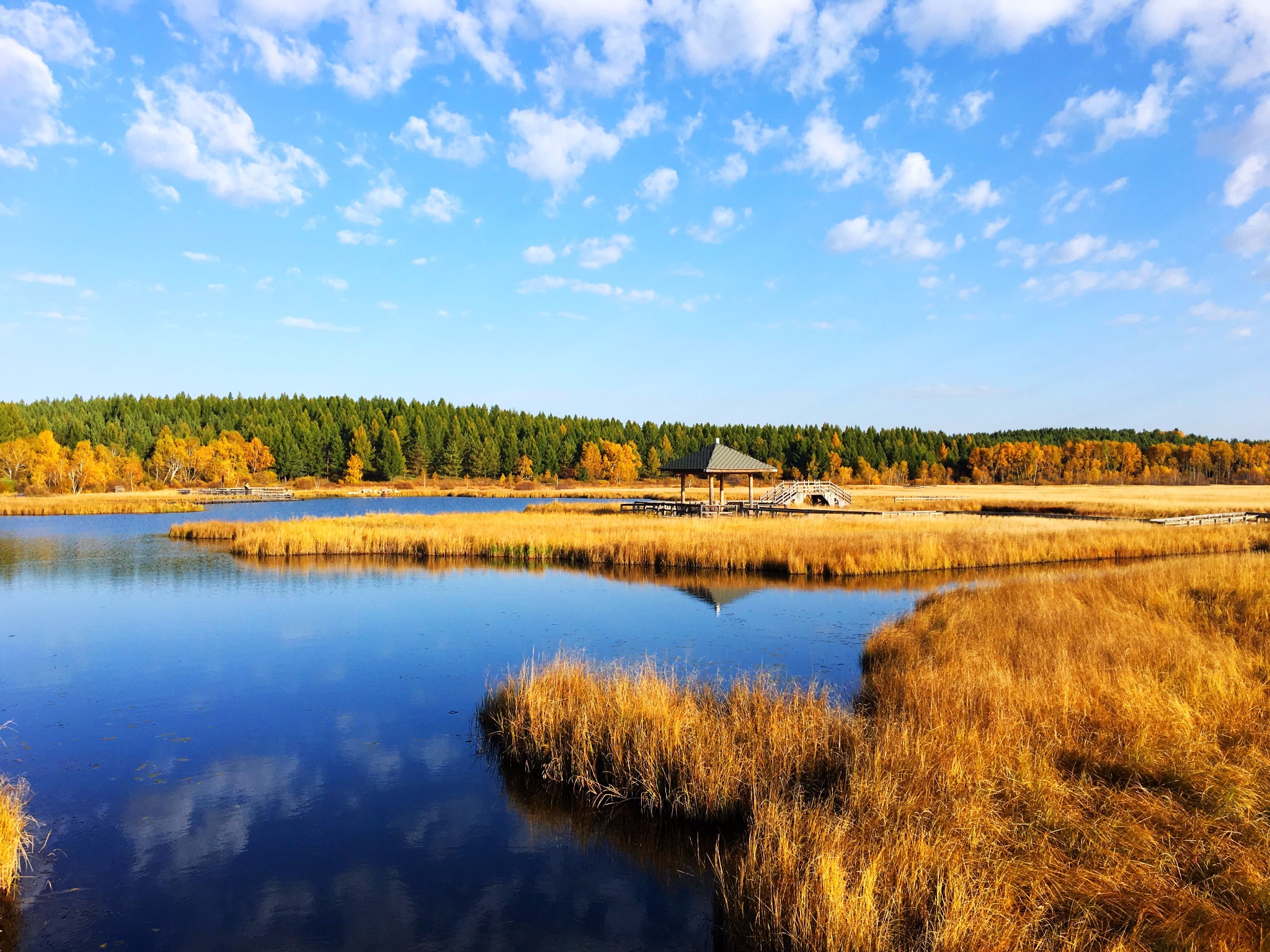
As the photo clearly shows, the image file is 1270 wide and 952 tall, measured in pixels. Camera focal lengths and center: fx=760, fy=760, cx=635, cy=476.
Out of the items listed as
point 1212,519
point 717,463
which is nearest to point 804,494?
point 717,463

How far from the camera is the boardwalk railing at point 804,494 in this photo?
169 ft

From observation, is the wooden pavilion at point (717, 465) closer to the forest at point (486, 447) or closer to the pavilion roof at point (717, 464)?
the pavilion roof at point (717, 464)

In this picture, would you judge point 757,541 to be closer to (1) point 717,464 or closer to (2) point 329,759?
(1) point 717,464

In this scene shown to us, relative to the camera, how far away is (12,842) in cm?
661

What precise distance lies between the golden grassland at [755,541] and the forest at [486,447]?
240 ft

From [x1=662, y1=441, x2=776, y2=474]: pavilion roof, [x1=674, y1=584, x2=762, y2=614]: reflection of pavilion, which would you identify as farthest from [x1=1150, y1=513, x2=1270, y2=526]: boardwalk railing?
[x1=674, y1=584, x2=762, y2=614]: reflection of pavilion

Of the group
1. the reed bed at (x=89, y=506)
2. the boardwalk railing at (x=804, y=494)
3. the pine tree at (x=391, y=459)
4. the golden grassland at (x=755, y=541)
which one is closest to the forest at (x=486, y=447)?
the pine tree at (x=391, y=459)

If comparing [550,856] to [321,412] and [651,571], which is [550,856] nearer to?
[651,571]

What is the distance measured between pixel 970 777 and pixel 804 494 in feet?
155

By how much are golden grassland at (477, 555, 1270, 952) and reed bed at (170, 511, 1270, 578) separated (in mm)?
13682

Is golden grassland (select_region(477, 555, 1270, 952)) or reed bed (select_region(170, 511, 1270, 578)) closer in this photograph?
golden grassland (select_region(477, 555, 1270, 952))

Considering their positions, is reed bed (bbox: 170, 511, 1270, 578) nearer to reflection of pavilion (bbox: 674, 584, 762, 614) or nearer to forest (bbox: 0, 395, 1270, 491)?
reflection of pavilion (bbox: 674, 584, 762, 614)

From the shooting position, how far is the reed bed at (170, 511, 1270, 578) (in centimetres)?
2711

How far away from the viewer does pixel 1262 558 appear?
2006 cm
